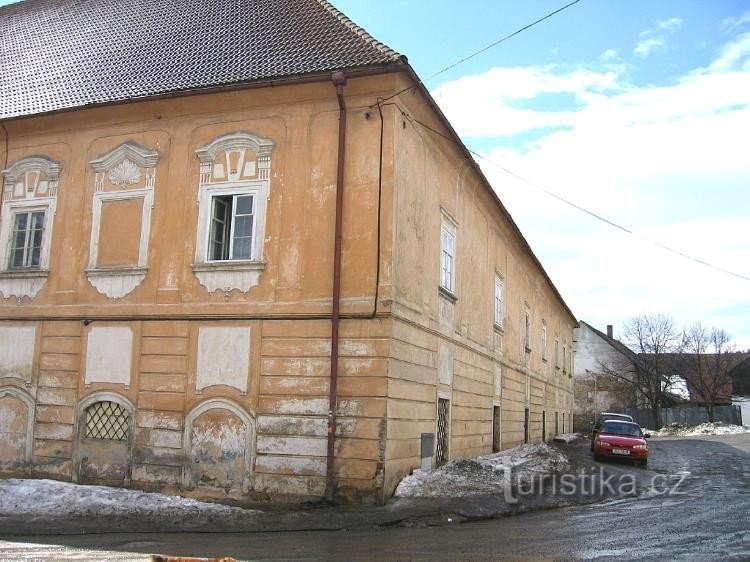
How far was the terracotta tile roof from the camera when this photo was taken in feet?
42.6

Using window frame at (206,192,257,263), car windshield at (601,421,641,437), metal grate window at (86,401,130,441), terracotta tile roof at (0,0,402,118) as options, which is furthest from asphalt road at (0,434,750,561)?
car windshield at (601,421,641,437)

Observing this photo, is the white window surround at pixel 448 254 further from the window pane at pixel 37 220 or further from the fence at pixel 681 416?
the fence at pixel 681 416

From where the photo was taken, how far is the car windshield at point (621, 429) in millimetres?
23333

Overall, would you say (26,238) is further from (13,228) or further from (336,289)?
(336,289)

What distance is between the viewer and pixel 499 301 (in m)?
21.3

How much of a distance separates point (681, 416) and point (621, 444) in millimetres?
35624

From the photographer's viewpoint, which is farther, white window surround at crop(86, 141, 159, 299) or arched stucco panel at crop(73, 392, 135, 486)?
white window surround at crop(86, 141, 159, 299)

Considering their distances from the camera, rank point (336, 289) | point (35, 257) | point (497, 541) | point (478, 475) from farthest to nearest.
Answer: point (35, 257)
point (478, 475)
point (336, 289)
point (497, 541)

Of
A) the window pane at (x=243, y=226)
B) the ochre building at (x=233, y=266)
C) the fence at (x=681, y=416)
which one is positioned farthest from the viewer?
the fence at (x=681, y=416)

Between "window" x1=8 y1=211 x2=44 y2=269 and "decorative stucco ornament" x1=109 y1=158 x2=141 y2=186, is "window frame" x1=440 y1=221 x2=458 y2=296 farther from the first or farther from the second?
"window" x1=8 y1=211 x2=44 y2=269

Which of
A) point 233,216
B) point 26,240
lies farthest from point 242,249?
point 26,240

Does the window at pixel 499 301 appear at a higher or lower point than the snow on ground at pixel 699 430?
higher

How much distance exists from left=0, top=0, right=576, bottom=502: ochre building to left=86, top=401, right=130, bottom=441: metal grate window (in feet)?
0.14

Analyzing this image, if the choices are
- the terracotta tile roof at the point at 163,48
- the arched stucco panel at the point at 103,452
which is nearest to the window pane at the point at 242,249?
the terracotta tile roof at the point at 163,48
